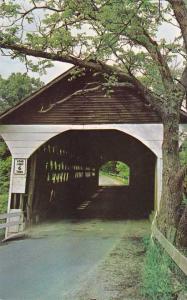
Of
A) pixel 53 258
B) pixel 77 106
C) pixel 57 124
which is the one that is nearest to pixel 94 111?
pixel 77 106

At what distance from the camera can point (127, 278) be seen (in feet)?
25.7

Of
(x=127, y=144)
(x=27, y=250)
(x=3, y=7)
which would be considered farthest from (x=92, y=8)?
(x=127, y=144)

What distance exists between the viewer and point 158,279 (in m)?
6.23

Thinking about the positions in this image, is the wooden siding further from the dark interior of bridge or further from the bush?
the bush

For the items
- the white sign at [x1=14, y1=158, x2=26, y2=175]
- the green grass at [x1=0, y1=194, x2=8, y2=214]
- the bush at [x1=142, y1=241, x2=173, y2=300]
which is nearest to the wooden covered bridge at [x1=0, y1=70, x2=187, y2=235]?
the white sign at [x1=14, y1=158, x2=26, y2=175]

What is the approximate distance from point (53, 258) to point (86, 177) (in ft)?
59.2

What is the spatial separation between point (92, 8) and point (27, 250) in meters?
6.91

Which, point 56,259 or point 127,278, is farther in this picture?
point 56,259

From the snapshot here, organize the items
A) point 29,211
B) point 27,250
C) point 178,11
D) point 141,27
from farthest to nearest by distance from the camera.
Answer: point 29,211
point 27,250
point 141,27
point 178,11

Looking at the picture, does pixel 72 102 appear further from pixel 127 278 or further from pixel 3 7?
pixel 127 278

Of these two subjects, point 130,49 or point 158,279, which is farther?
point 130,49

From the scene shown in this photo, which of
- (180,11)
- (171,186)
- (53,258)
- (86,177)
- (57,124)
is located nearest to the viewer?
(180,11)

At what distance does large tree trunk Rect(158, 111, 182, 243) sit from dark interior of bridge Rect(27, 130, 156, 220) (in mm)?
7160

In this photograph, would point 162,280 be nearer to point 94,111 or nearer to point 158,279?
point 158,279
